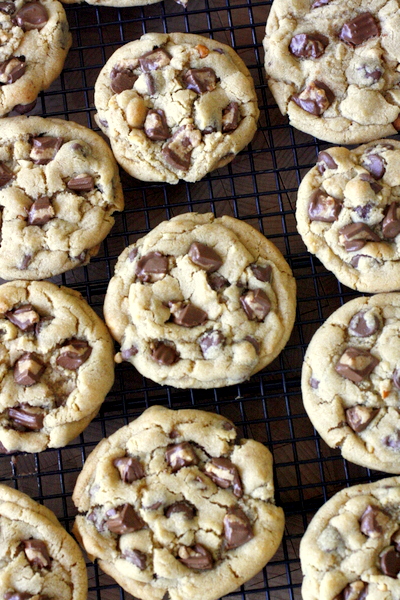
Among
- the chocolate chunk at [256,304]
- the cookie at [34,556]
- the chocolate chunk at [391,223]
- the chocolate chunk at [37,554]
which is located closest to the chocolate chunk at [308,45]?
the chocolate chunk at [391,223]

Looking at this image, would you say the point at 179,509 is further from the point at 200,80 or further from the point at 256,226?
the point at 200,80

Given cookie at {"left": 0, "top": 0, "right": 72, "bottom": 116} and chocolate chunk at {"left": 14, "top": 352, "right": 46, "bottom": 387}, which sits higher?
cookie at {"left": 0, "top": 0, "right": 72, "bottom": 116}

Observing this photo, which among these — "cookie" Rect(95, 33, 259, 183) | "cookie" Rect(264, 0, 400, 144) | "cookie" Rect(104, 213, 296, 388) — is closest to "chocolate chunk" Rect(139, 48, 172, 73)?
"cookie" Rect(95, 33, 259, 183)

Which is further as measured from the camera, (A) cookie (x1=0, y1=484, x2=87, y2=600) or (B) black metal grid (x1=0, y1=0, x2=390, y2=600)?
(B) black metal grid (x1=0, y1=0, x2=390, y2=600)

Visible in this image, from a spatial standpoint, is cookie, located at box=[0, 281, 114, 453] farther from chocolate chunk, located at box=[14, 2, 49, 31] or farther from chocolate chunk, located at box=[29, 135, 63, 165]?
chocolate chunk, located at box=[14, 2, 49, 31]

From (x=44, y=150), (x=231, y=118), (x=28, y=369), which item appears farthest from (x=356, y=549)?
(x=44, y=150)

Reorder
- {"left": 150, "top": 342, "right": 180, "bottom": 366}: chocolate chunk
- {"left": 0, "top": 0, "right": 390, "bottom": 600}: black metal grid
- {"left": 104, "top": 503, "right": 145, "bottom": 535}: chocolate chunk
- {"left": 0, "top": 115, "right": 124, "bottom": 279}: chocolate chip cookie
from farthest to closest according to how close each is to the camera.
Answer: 1. {"left": 0, "top": 0, "right": 390, "bottom": 600}: black metal grid
2. {"left": 0, "top": 115, "right": 124, "bottom": 279}: chocolate chip cookie
3. {"left": 150, "top": 342, "right": 180, "bottom": 366}: chocolate chunk
4. {"left": 104, "top": 503, "right": 145, "bottom": 535}: chocolate chunk

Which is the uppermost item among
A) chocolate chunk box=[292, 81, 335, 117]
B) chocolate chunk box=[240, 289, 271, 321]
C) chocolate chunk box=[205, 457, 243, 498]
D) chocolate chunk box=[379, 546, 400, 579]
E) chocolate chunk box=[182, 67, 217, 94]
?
chocolate chunk box=[182, 67, 217, 94]

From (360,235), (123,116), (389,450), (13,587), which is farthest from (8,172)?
(389,450)
